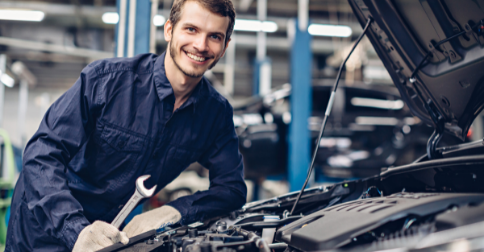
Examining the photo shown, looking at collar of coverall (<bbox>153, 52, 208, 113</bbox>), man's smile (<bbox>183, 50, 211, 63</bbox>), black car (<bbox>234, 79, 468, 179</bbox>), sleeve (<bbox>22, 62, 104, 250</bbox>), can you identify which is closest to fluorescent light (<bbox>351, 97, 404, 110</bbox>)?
black car (<bbox>234, 79, 468, 179</bbox>)

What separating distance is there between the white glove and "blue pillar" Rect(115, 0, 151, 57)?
1.27 m

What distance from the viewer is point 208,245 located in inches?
30.9

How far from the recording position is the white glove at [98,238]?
3.11 ft

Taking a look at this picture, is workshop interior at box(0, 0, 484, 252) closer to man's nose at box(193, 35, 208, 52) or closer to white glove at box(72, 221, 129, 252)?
white glove at box(72, 221, 129, 252)

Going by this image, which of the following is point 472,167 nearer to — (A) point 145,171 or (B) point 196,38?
(B) point 196,38

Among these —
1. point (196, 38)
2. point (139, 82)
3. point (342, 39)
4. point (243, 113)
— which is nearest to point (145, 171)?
point (139, 82)

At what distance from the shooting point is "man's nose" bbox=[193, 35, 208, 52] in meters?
1.32

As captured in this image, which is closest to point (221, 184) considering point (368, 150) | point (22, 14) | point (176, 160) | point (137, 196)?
point (176, 160)

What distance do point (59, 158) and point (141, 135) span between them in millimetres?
301

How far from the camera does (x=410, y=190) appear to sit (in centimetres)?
110

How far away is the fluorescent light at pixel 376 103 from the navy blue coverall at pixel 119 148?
10.5 feet

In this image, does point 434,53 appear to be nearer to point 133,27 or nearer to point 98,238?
point 98,238

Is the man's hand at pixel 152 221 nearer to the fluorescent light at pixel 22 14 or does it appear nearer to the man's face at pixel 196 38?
the man's face at pixel 196 38

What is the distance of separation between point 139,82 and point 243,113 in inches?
107
